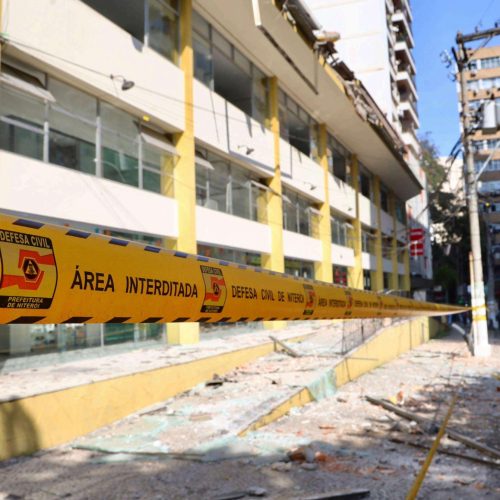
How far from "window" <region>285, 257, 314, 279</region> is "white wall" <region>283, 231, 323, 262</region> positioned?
0.35m

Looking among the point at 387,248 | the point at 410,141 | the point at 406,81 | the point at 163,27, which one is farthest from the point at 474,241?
the point at 406,81

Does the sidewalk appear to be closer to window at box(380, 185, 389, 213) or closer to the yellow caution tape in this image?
the yellow caution tape

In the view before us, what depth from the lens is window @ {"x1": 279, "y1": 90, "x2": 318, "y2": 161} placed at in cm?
2255

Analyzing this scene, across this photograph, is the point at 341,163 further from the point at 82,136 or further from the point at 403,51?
the point at 403,51

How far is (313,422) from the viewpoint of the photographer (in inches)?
363

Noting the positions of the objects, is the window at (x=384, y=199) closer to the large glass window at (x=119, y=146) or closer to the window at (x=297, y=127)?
the window at (x=297, y=127)

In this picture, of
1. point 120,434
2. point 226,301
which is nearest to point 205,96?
point 120,434

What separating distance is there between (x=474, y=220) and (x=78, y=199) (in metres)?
16.6

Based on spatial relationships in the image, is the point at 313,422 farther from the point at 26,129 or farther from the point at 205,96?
the point at 205,96

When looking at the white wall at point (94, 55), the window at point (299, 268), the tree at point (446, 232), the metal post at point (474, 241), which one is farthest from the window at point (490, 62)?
the white wall at point (94, 55)

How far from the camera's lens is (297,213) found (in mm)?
23625

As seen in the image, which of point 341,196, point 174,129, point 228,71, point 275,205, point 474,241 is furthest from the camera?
point 341,196

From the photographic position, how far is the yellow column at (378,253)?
116 feet

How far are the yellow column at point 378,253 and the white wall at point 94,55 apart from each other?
24.3 m
